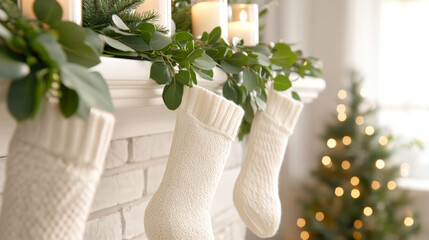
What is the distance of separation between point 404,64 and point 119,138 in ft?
6.59

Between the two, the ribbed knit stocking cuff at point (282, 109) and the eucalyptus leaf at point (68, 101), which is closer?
the eucalyptus leaf at point (68, 101)

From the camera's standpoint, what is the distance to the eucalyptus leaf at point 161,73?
28.6 inches

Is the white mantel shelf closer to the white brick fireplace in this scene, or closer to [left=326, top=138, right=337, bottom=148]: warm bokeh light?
the white brick fireplace

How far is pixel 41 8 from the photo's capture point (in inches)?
20.6

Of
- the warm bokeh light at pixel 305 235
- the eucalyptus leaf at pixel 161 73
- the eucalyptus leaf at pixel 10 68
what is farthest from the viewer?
the warm bokeh light at pixel 305 235

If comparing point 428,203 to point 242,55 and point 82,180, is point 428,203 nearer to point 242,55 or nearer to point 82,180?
point 242,55

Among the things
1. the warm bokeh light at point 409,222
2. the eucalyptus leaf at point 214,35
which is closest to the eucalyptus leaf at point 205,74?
the eucalyptus leaf at point 214,35

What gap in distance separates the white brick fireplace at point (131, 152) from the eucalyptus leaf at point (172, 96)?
0.02 m

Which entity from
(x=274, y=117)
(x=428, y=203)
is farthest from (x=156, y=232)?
(x=428, y=203)

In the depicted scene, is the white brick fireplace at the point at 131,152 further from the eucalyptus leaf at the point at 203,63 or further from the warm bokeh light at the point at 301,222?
the warm bokeh light at the point at 301,222

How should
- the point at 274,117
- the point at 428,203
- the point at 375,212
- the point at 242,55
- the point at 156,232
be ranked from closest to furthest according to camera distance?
the point at 156,232
the point at 242,55
the point at 274,117
the point at 375,212
the point at 428,203

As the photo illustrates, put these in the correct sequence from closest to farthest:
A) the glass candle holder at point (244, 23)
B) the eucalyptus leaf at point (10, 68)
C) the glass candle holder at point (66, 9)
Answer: the eucalyptus leaf at point (10, 68), the glass candle holder at point (66, 9), the glass candle holder at point (244, 23)

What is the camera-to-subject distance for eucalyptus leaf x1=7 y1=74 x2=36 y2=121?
0.45 meters

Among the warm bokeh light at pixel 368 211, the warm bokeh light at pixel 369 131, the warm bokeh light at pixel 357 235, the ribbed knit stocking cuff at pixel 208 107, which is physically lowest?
the warm bokeh light at pixel 357 235
